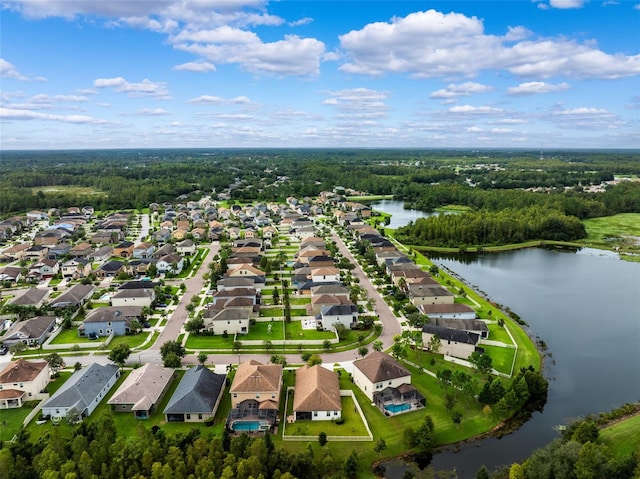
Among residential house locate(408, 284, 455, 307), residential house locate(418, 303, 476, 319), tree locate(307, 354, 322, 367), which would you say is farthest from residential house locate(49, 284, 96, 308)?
residential house locate(418, 303, 476, 319)

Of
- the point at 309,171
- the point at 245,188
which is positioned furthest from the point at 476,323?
the point at 309,171

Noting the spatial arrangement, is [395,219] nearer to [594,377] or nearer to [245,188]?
[245,188]

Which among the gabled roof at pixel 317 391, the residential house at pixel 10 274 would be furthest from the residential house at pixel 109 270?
the gabled roof at pixel 317 391

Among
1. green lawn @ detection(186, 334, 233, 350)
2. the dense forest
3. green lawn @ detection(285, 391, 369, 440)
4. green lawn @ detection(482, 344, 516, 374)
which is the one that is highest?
the dense forest

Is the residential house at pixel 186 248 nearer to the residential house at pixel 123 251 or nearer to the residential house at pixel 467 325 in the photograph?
the residential house at pixel 123 251

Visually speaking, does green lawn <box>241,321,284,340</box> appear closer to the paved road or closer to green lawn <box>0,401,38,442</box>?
the paved road

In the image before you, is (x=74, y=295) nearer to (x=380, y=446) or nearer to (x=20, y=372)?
(x=20, y=372)

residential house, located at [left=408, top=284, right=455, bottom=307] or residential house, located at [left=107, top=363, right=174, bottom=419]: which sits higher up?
residential house, located at [left=408, top=284, right=455, bottom=307]
